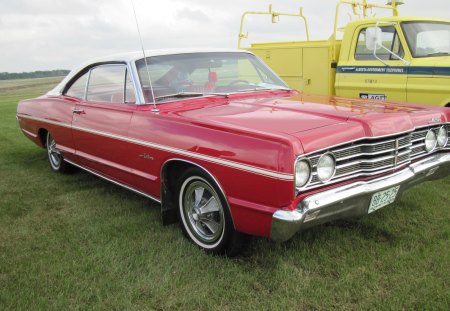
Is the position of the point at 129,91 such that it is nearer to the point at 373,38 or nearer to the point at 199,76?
the point at 199,76

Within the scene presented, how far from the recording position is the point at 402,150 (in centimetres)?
327

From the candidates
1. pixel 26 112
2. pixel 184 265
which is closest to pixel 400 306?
pixel 184 265

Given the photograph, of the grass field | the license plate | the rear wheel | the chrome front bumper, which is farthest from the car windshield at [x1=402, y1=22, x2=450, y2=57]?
the rear wheel

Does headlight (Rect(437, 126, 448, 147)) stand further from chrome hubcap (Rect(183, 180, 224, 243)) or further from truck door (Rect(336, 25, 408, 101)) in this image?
truck door (Rect(336, 25, 408, 101))

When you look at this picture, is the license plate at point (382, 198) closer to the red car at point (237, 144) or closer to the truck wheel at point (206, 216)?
the red car at point (237, 144)

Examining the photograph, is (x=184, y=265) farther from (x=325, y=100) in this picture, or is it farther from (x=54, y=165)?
(x=54, y=165)

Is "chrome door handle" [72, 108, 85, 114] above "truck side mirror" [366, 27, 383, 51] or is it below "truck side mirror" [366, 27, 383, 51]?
below

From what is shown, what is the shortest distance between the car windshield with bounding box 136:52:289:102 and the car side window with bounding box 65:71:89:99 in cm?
113

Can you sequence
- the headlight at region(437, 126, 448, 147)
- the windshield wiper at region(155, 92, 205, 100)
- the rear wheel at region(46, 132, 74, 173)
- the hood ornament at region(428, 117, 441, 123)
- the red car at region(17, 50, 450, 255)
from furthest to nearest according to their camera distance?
1. the rear wheel at region(46, 132, 74, 173)
2. the windshield wiper at region(155, 92, 205, 100)
3. the headlight at region(437, 126, 448, 147)
4. the hood ornament at region(428, 117, 441, 123)
5. the red car at region(17, 50, 450, 255)

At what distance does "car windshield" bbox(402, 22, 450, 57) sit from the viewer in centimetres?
588

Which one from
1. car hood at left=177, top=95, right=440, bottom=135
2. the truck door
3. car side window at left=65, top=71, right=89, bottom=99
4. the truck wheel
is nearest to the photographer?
car hood at left=177, top=95, right=440, bottom=135

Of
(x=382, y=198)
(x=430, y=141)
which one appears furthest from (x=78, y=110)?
(x=430, y=141)

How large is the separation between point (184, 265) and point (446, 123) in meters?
2.38

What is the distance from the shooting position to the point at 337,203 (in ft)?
9.12
